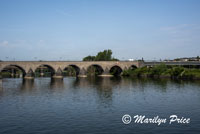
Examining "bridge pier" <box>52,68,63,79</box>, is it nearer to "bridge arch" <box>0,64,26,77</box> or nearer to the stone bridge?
the stone bridge

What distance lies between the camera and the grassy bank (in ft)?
280

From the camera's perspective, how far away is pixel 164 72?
9475 centimetres

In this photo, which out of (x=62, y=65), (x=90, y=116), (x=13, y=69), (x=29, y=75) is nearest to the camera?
(x=90, y=116)

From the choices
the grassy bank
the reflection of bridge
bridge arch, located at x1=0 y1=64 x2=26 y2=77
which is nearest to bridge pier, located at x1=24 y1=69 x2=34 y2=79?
the reflection of bridge

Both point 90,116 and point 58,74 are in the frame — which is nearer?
point 90,116

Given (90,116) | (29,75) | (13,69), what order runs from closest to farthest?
(90,116) → (29,75) → (13,69)

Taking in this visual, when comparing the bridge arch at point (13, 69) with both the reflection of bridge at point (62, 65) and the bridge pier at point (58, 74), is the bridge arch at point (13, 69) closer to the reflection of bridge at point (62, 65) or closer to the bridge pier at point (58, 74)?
the reflection of bridge at point (62, 65)

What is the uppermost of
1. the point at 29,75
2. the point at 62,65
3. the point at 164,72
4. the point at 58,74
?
the point at 62,65

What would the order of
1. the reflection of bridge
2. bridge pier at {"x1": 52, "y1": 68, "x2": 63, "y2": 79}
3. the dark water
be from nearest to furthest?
the dark water
the reflection of bridge
bridge pier at {"x1": 52, "y1": 68, "x2": 63, "y2": 79}

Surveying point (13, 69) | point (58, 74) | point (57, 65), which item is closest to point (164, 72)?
point (58, 74)

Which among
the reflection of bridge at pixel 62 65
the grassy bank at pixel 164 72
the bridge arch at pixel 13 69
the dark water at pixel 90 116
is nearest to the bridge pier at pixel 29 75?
the reflection of bridge at pixel 62 65

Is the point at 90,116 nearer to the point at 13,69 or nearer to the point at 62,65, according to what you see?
the point at 62,65

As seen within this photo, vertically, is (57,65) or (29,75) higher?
(57,65)

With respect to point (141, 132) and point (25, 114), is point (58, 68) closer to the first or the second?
point (25, 114)
